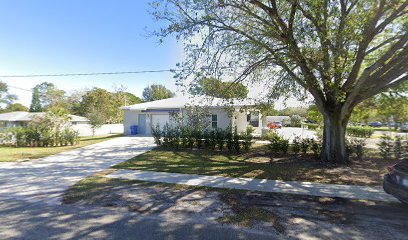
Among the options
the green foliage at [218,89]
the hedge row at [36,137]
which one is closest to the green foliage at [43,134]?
the hedge row at [36,137]

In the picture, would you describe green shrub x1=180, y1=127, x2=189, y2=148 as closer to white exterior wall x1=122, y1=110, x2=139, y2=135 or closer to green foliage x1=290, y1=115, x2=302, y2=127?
white exterior wall x1=122, y1=110, x2=139, y2=135

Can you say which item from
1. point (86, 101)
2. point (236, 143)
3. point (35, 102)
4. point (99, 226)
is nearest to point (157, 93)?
point (86, 101)

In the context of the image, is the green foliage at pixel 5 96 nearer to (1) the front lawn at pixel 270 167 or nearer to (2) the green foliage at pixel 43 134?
(2) the green foliage at pixel 43 134

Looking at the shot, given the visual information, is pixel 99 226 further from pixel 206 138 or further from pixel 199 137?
pixel 199 137

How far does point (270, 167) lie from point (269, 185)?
2.23 metres

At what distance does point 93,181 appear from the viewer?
6.05 meters

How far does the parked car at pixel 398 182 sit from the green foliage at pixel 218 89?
5836mm

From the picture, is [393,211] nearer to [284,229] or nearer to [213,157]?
[284,229]

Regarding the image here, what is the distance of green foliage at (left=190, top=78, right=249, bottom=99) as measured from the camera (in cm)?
792

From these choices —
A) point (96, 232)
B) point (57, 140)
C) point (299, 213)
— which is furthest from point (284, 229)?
point (57, 140)

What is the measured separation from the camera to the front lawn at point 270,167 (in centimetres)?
654

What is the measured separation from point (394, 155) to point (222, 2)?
33.3 feet

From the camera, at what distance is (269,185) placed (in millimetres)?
5680

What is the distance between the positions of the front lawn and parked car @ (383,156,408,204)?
5.61 ft
